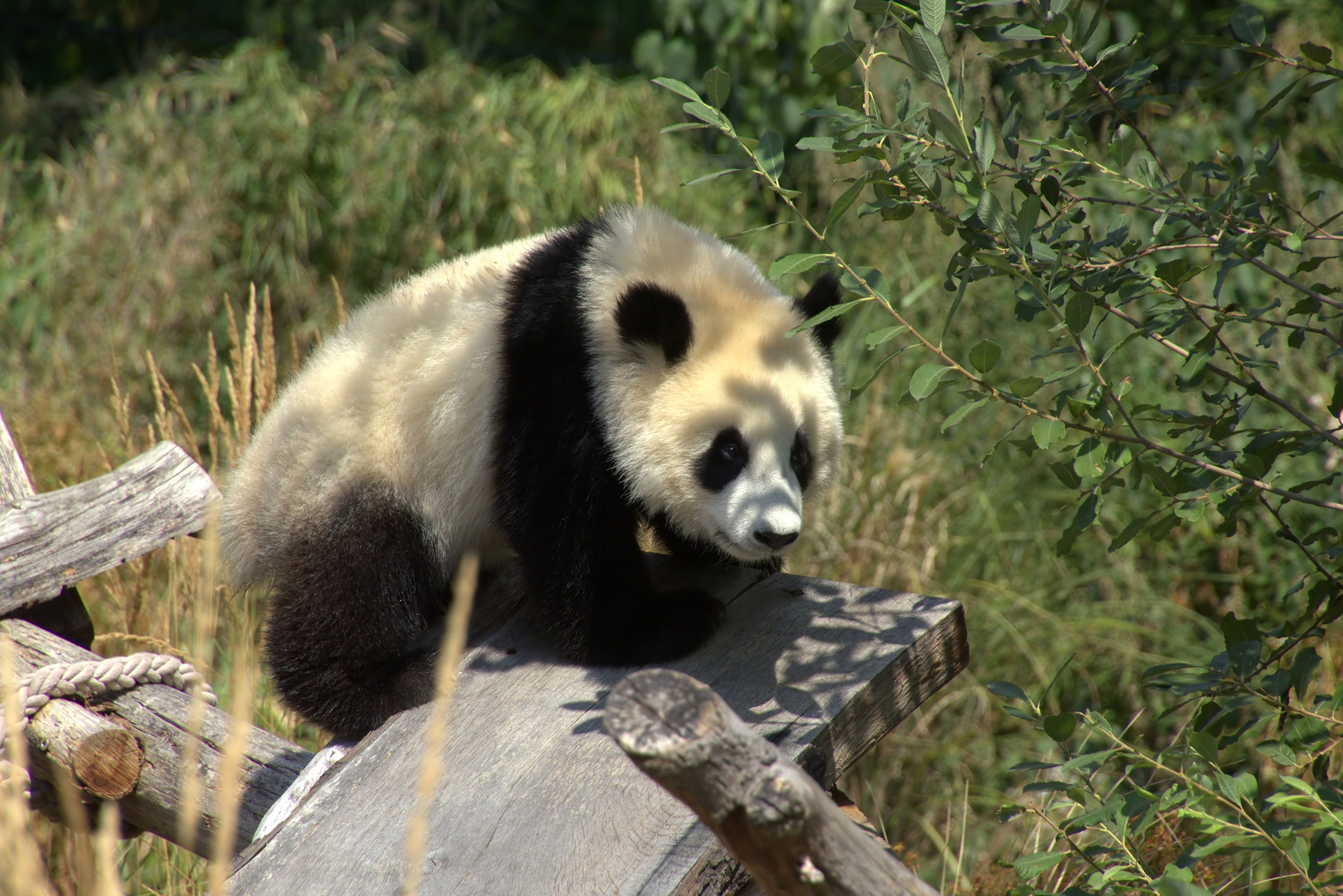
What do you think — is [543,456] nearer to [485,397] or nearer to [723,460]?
[485,397]

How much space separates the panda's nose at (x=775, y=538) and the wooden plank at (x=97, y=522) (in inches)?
52.6

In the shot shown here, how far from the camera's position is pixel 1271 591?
434 cm

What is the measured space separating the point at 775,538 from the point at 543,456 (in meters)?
0.55

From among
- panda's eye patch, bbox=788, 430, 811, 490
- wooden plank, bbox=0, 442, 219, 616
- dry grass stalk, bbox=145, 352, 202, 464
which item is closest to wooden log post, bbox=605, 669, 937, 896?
panda's eye patch, bbox=788, 430, 811, 490

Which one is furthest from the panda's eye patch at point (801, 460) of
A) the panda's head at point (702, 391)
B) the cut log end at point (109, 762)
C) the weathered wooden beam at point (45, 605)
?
the weathered wooden beam at point (45, 605)

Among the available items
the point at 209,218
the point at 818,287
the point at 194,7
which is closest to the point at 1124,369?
the point at 818,287

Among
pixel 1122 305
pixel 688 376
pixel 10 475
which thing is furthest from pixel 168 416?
pixel 1122 305

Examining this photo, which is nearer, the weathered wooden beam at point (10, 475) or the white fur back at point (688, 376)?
the white fur back at point (688, 376)

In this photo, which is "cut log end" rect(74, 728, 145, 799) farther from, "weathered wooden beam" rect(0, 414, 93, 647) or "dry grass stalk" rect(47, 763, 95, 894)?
"weathered wooden beam" rect(0, 414, 93, 647)

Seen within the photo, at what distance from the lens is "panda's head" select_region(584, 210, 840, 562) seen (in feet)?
7.89

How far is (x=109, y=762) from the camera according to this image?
241 cm

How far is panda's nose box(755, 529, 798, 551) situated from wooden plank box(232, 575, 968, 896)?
0.85 feet

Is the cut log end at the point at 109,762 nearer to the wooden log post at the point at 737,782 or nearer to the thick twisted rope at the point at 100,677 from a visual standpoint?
the thick twisted rope at the point at 100,677

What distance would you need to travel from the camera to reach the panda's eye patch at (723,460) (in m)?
2.47
